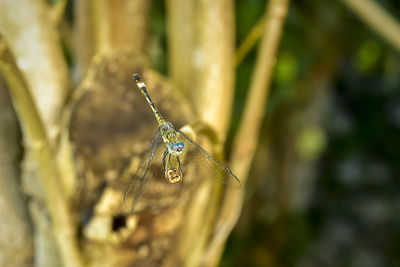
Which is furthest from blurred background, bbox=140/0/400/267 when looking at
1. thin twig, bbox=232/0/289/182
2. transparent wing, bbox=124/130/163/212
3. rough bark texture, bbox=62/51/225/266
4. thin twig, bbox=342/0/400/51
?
transparent wing, bbox=124/130/163/212

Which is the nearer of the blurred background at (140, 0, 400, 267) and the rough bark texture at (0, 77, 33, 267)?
the rough bark texture at (0, 77, 33, 267)

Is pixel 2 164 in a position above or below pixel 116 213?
above

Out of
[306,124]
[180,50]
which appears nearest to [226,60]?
[180,50]

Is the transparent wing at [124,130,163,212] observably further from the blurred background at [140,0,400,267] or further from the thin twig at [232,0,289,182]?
the blurred background at [140,0,400,267]

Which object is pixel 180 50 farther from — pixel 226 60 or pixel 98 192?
pixel 98 192

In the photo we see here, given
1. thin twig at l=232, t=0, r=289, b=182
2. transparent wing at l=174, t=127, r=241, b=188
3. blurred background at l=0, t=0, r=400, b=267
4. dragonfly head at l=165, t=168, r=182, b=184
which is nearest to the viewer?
dragonfly head at l=165, t=168, r=182, b=184

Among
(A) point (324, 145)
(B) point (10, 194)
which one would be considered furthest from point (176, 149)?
(A) point (324, 145)

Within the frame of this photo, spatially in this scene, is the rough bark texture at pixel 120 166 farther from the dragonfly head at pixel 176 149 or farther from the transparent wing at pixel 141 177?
the dragonfly head at pixel 176 149
